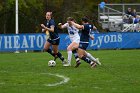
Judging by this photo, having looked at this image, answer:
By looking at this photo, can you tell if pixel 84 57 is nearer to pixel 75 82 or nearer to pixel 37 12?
pixel 75 82

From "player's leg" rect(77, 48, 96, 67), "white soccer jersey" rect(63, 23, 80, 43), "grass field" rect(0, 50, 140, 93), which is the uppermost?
"white soccer jersey" rect(63, 23, 80, 43)

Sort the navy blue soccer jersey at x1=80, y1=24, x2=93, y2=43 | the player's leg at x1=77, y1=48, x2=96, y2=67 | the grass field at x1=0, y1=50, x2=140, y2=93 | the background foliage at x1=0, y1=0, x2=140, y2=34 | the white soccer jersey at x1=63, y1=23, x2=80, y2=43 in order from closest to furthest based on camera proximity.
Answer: the grass field at x1=0, y1=50, x2=140, y2=93, the player's leg at x1=77, y1=48, x2=96, y2=67, the navy blue soccer jersey at x1=80, y1=24, x2=93, y2=43, the white soccer jersey at x1=63, y1=23, x2=80, y2=43, the background foliage at x1=0, y1=0, x2=140, y2=34

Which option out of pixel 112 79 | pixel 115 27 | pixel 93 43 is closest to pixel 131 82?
pixel 112 79

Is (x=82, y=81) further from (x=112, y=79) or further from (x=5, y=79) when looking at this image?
(x=5, y=79)

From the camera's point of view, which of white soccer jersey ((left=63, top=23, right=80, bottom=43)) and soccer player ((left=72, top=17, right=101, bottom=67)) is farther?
white soccer jersey ((left=63, top=23, right=80, bottom=43))

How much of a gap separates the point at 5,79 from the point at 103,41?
2262 cm

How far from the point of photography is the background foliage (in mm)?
52878

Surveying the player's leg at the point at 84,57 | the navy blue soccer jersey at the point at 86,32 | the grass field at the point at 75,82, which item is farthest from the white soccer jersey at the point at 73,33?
the grass field at the point at 75,82

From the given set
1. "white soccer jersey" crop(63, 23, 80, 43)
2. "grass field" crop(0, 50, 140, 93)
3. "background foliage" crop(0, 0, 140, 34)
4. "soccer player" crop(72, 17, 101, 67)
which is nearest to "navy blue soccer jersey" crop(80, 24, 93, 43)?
"soccer player" crop(72, 17, 101, 67)

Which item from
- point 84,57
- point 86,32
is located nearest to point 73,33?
point 86,32

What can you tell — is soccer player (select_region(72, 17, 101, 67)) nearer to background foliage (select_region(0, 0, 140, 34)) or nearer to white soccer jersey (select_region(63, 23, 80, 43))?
white soccer jersey (select_region(63, 23, 80, 43))

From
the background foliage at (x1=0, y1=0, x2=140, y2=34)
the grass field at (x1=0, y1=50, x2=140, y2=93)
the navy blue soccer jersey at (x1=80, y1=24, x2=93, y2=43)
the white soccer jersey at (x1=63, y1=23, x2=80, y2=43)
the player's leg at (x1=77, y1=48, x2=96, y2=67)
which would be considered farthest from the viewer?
the background foliage at (x1=0, y1=0, x2=140, y2=34)

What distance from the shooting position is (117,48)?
3644cm

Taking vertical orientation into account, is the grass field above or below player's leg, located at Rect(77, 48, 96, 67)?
below
